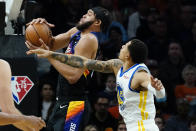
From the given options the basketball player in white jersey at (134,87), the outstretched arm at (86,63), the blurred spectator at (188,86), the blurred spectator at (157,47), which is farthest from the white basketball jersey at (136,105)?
the blurred spectator at (157,47)

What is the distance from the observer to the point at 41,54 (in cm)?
529

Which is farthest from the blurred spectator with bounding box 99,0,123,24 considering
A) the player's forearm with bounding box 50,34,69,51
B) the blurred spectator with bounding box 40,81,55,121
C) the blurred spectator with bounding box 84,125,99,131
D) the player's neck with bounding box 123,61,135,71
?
the player's neck with bounding box 123,61,135,71

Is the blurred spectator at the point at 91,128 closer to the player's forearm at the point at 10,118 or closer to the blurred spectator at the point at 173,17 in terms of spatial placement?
the blurred spectator at the point at 173,17

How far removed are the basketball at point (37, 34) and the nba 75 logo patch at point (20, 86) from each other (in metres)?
0.92

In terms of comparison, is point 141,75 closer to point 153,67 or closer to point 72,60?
point 72,60

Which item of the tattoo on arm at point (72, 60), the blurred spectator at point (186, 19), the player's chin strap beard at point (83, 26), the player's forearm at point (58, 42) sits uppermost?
the blurred spectator at point (186, 19)

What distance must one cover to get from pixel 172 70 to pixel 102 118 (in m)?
2.02

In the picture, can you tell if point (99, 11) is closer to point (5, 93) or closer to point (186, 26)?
point (5, 93)

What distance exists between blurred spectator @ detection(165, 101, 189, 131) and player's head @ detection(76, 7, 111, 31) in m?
2.74

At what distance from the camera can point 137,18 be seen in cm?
1086

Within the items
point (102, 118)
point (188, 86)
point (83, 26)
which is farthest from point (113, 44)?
point (83, 26)

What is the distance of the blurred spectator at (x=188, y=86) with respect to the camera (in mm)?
9469

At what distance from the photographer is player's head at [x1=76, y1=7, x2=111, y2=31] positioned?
6395 mm

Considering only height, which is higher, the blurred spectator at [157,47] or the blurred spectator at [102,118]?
the blurred spectator at [157,47]
